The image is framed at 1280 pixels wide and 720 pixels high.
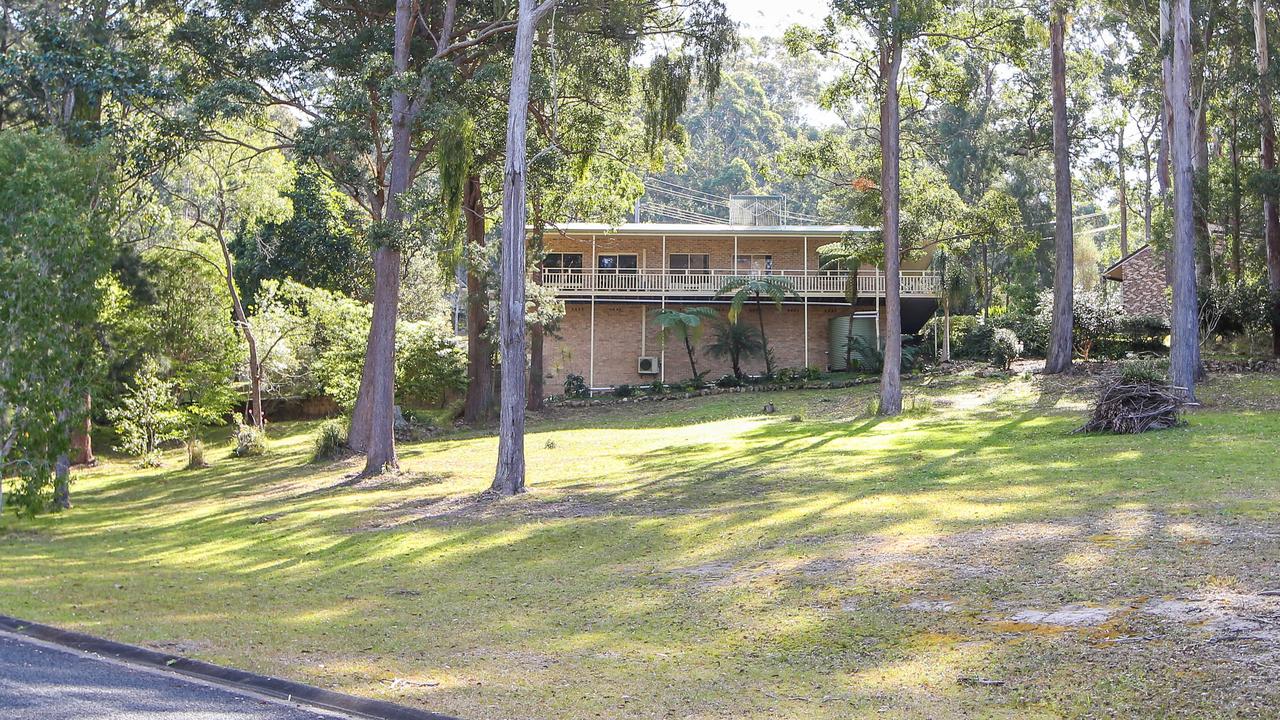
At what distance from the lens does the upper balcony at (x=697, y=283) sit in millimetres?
37188

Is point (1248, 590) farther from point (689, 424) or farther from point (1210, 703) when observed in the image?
point (689, 424)

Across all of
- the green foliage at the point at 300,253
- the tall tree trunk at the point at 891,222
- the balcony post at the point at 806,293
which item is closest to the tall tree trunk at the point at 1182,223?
the tall tree trunk at the point at 891,222

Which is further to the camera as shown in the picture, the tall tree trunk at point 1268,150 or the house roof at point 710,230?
the house roof at point 710,230

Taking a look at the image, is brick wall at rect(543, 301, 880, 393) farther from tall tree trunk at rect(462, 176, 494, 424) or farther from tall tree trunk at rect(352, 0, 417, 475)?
tall tree trunk at rect(352, 0, 417, 475)

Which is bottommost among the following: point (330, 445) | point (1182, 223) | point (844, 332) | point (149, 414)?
point (330, 445)

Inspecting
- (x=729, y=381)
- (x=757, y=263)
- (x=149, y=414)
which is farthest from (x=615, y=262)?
(x=149, y=414)

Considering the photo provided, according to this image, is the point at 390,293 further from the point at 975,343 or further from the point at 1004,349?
the point at 975,343

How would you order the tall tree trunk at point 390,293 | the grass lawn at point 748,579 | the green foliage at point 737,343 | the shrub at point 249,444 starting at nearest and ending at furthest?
the grass lawn at point 748,579
the tall tree trunk at point 390,293
the shrub at point 249,444
the green foliage at point 737,343

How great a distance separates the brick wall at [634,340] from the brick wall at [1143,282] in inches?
422

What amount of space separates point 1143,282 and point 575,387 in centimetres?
2158

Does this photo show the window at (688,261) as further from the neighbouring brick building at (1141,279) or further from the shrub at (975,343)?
the neighbouring brick building at (1141,279)

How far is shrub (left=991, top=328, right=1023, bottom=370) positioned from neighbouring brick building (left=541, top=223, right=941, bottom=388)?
16.1 ft

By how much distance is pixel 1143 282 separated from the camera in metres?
41.4

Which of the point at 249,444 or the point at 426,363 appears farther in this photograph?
the point at 426,363
